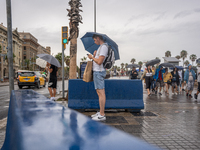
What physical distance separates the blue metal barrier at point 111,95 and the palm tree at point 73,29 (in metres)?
3.21

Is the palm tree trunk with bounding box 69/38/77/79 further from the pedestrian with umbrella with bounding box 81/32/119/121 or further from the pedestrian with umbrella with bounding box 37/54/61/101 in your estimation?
the pedestrian with umbrella with bounding box 81/32/119/121

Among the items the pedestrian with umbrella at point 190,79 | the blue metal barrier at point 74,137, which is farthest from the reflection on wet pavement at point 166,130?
the pedestrian with umbrella at point 190,79

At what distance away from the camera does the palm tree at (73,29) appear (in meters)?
8.91

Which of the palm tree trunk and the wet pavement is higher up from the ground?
the palm tree trunk

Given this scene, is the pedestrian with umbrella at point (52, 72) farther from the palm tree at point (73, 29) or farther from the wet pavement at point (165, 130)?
the wet pavement at point (165, 130)

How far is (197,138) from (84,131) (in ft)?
10.6

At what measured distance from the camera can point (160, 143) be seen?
9.93 feet

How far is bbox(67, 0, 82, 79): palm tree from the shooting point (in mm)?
8914

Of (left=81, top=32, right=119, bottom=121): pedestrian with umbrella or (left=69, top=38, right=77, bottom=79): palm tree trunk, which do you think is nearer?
(left=81, top=32, right=119, bottom=121): pedestrian with umbrella

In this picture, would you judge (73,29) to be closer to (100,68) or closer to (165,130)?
(100,68)

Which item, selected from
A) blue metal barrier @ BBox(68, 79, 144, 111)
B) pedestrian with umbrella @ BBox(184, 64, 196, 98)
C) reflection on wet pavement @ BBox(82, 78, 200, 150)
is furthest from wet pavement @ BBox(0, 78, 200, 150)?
pedestrian with umbrella @ BBox(184, 64, 196, 98)

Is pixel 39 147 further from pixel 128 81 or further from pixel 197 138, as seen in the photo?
pixel 128 81

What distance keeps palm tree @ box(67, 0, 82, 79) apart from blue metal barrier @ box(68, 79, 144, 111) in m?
3.21

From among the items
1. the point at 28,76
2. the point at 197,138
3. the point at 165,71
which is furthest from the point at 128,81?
the point at 28,76
